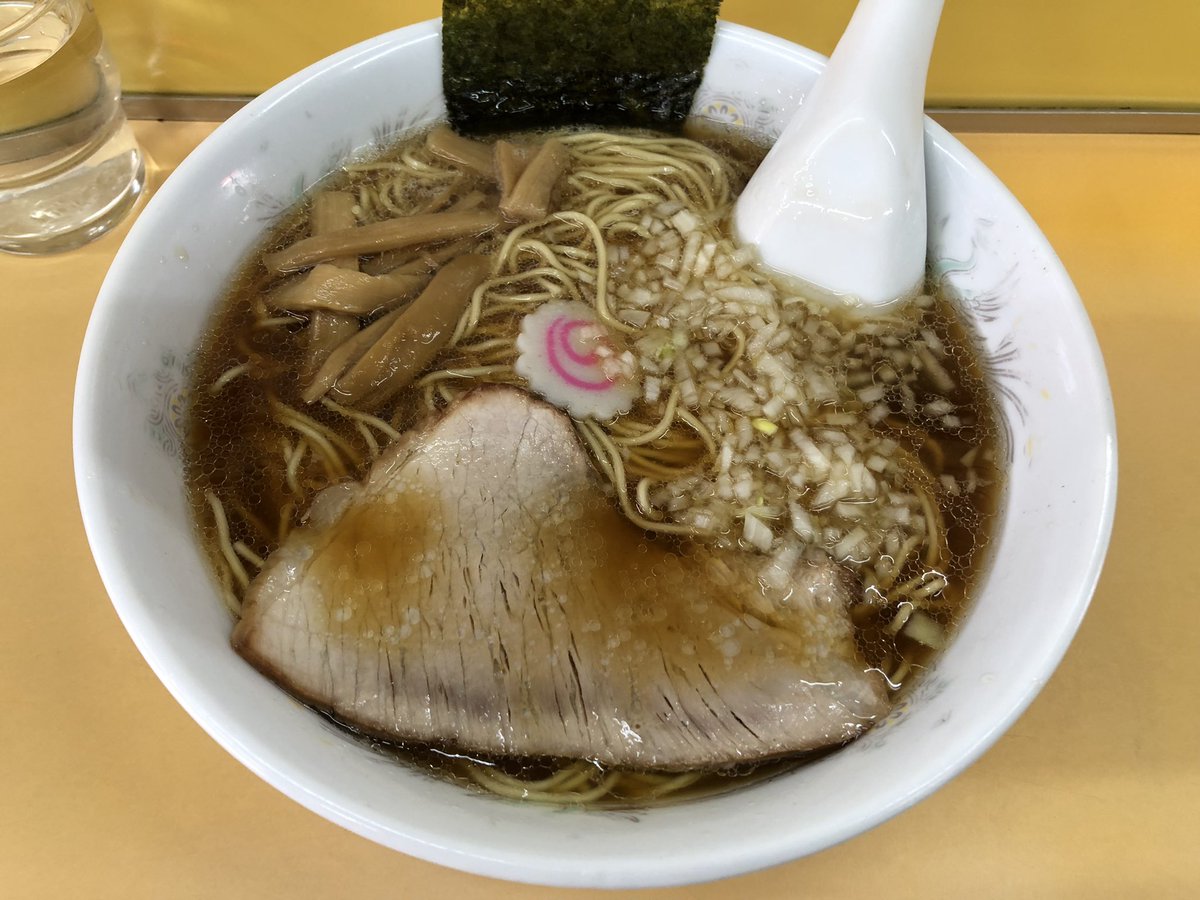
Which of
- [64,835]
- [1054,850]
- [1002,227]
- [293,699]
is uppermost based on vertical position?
[1002,227]

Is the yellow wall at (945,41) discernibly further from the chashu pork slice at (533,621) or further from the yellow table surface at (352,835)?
the chashu pork slice at (533,621)

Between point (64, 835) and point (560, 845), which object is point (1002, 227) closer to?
point (560, 845)

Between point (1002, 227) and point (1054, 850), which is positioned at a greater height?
point (1002, 227)

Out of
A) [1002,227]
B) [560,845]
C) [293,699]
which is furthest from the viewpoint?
[1002,227]

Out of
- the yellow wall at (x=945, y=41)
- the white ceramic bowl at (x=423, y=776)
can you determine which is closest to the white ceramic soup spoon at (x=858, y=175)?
the white ceramic bowl at (x=423, y=776)

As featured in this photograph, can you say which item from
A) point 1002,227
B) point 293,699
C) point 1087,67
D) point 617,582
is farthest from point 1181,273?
point 293,699

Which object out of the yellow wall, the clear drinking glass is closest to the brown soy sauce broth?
the clear drinking glass
